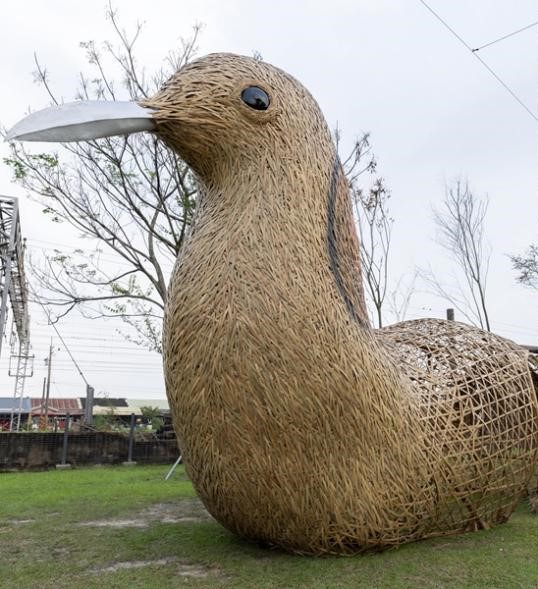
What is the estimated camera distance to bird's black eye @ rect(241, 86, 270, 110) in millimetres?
3810

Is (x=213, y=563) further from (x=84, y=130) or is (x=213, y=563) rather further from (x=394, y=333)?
(x=84, y=130)

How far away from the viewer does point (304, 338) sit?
3.51m

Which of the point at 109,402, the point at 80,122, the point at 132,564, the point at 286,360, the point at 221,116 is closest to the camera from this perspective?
the point at 80,122

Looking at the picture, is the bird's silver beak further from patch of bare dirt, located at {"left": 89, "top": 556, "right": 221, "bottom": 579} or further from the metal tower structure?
the metal tower structure

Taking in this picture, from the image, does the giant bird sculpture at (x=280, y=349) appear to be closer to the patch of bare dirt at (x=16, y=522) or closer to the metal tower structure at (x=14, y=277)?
the patch of bare dirt at (x=16, y=522)

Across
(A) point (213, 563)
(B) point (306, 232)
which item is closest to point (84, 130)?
(B) point (306, 232)

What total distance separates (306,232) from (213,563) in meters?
2.33

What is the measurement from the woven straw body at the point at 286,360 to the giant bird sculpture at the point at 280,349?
0.01 meters

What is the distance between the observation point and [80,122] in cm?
332

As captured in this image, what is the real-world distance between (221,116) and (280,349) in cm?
159

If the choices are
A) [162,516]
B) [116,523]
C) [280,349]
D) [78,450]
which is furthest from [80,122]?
[78,450]

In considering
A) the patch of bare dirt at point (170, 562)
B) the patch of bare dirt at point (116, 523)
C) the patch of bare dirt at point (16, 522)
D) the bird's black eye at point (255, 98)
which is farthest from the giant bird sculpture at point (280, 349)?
the patch of bare dirt at point (16, 522)

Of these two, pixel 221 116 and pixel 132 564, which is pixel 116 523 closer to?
pixel 132 564

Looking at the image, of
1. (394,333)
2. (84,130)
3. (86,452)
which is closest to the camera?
(84,130)
